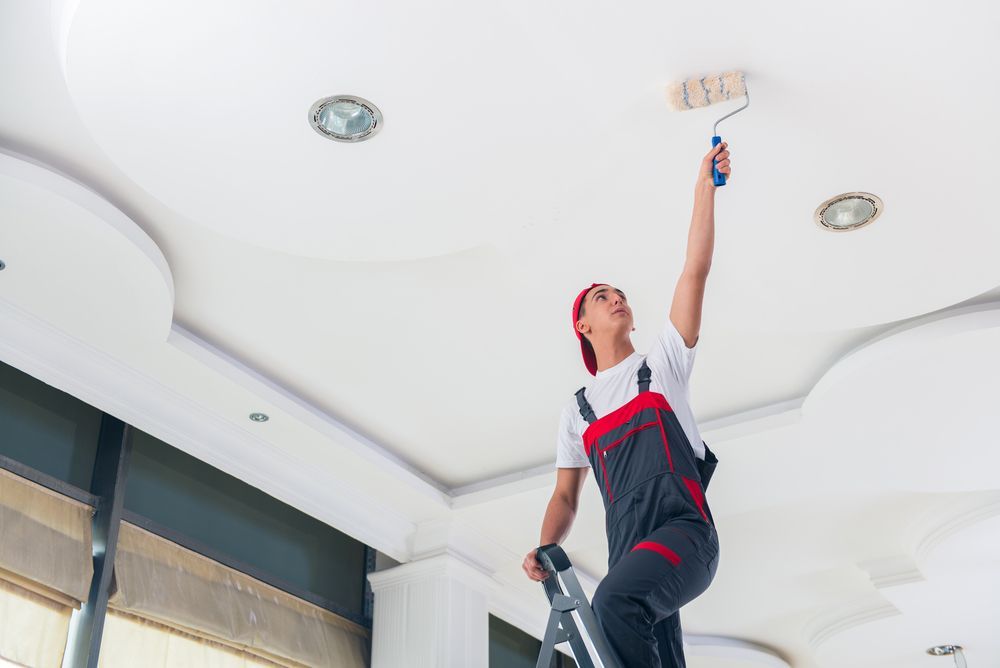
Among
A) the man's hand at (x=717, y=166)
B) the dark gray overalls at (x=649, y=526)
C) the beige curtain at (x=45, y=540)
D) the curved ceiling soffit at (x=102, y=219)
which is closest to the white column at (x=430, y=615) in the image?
the beige curtain at (x=45, y=540)

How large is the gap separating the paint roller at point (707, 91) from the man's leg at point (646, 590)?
1139mm

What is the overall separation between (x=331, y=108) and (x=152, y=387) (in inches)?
71.6

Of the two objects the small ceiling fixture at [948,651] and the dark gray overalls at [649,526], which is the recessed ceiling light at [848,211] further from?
the small ceiling fixture at [948,651]

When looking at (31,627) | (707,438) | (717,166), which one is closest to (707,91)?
(717,166)

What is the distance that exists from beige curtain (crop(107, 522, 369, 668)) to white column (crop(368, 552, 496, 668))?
0.69 ft

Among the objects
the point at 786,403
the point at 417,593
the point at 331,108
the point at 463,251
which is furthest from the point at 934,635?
the point at 331,108

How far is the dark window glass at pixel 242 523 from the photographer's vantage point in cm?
429

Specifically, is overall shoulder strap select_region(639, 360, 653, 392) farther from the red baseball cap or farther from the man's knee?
the man's knee

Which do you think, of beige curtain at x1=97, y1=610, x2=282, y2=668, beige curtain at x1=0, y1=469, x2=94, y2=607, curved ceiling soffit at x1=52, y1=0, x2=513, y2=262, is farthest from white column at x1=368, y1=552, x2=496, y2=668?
curved ceiling soffit at x1=52, y1=0, x2=513, y2=262

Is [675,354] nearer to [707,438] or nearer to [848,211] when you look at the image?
[848,211]

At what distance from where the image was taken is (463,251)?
3615 millimetres

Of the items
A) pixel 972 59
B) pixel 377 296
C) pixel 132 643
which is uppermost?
pixel 377 296

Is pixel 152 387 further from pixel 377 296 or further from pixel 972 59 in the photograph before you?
pixel 972 59

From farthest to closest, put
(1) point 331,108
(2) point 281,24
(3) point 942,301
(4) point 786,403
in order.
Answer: (4) point 786,403
(3) point 942,301
(1) point 331,108
(2) point 281,24
